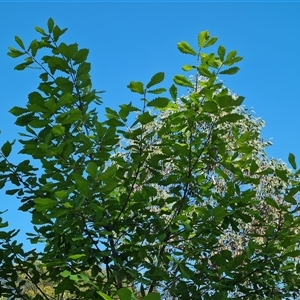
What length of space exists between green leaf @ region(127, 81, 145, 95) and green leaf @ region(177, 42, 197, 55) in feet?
0.93

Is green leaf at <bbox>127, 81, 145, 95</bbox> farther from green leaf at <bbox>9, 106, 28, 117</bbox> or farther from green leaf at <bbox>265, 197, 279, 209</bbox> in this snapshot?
green leaf at <bbox>265, 197, 279, 209</bbox>

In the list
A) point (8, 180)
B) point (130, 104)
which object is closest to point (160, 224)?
point (130, 104)

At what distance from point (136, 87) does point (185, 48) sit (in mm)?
331

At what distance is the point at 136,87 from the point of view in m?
2.09

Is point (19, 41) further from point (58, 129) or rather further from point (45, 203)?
point (45, 203)

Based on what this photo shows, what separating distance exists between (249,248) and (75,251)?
0.80 meters

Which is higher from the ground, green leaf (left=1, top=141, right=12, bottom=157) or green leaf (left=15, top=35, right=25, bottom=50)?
A: green leaf (left=15, top=35, right=25, bottom=50)

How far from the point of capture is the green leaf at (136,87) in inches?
81.8

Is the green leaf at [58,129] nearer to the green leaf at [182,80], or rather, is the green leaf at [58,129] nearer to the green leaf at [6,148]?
the green leaf at [6,148]

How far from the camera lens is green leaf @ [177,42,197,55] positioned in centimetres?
219

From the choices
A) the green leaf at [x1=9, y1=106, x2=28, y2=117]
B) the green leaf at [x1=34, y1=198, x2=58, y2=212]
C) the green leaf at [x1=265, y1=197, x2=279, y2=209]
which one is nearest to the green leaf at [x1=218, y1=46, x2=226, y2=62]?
the green leaf at [x1=265, y1=197, x2=279, y2=209]

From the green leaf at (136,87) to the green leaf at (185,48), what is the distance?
0.28 meters

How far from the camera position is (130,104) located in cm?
213

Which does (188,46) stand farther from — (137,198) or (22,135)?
(22,135)
